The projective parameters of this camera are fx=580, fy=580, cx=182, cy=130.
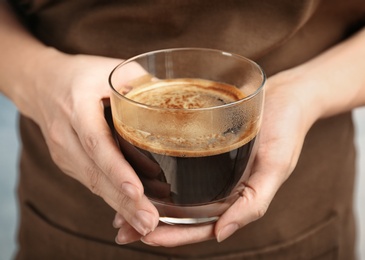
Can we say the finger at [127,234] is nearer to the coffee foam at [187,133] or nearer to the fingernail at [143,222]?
the fingernail at [143,222]

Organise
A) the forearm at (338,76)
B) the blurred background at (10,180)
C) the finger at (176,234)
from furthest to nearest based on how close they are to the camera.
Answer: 1. the blurred background at (10,180)
2. the forearm at (338,76)
3. the finger at (176,234)

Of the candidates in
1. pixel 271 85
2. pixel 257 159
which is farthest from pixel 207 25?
pixel 257 159

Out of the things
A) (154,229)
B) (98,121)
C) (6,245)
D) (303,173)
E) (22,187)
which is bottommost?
(6,245)

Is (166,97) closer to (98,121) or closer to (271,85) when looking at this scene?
(98,121)

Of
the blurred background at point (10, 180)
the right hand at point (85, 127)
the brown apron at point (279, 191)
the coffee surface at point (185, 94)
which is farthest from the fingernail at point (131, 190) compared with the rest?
the blurred background at point (10, 180)

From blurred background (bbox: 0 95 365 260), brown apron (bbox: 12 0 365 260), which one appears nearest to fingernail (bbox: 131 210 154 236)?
brown apron (bbox: 12 0 365 260)

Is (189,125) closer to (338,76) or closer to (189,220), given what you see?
(189,220)

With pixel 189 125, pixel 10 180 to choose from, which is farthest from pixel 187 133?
pixel 10 180
